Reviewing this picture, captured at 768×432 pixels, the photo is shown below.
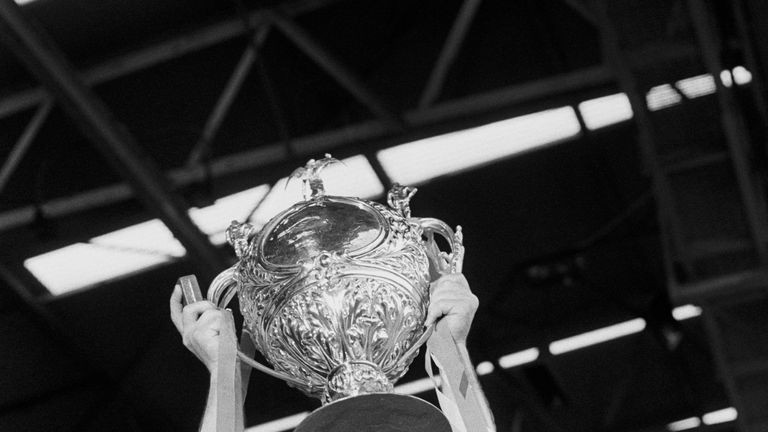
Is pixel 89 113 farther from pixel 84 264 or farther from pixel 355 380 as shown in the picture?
pixel 355 380

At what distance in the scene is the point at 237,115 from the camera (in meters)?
6.98

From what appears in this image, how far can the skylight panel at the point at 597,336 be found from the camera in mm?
9619

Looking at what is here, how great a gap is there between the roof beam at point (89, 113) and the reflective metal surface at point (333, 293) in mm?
4011

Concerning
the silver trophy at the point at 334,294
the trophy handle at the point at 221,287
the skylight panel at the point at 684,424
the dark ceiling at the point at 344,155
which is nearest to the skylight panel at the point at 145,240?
the dark ceiling at the point at 344,155

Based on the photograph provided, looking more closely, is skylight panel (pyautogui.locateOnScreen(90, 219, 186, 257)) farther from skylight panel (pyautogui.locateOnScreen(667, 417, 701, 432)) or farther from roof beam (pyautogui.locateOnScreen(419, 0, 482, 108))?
skylight panel (pyautogui.locateOnScreen(667, 417, 701, 432))

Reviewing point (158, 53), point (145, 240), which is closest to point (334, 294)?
point (158, 53)

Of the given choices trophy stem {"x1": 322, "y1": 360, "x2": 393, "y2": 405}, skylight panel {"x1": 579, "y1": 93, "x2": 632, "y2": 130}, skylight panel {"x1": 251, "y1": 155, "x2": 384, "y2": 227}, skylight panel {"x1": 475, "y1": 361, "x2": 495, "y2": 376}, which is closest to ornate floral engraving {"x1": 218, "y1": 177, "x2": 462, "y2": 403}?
trophy stem {"x1": 322, "y1": 360, "x2": 393, "y2": 405}

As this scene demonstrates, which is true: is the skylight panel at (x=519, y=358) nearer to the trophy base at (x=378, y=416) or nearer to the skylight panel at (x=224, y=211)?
the skylight panel at (x=224, y=211)

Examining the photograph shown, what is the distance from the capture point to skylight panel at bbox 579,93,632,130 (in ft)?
24.3

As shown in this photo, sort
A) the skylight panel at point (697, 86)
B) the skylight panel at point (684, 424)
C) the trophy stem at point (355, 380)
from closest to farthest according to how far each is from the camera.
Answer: the trophy stem at point (355, 380) < the skylight panel at point (697, 86) < the skylight panel at point (684, 424)

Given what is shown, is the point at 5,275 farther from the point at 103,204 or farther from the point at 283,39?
the point at 283,39

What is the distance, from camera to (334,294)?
2.20 meters

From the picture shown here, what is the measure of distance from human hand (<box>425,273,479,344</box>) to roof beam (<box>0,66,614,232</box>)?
4411 millimetres

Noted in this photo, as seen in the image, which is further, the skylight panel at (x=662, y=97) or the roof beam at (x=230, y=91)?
the roof beam at (x=230, y=91)
